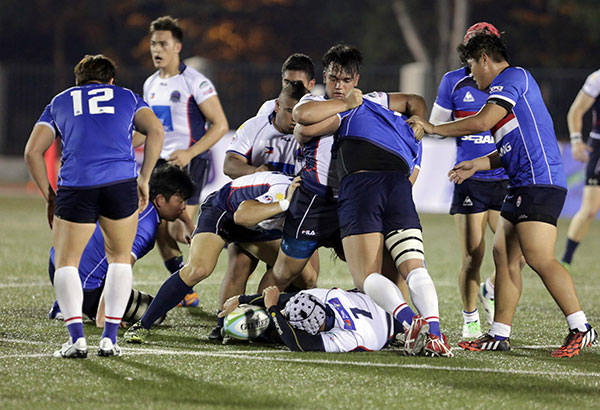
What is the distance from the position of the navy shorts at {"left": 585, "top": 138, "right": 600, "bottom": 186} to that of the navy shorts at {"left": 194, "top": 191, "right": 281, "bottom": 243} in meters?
5.18

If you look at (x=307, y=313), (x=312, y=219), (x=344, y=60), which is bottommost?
(x=307, y=313)

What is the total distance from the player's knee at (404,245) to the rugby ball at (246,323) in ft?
3.11

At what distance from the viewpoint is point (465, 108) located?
24.4ft

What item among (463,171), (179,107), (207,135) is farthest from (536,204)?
(179,107)

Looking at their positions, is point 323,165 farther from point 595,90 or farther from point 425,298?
point 595,90

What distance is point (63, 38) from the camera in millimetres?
36188

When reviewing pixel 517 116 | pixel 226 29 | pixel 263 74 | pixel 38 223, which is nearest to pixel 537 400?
pixel 517 116

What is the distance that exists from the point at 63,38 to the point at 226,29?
617cm

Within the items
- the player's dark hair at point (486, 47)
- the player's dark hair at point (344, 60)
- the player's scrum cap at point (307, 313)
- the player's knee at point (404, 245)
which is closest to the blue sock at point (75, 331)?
the player's scrum cap at point (307, 313)

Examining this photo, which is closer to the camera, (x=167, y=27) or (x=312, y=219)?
(x=312, y=219)

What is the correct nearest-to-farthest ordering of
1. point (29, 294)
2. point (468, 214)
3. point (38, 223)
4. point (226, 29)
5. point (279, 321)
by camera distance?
point (279, 321), point (468, 214), point (29, 294), point (38, 223), point (226, 29)

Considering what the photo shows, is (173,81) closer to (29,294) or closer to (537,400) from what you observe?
(29,294)

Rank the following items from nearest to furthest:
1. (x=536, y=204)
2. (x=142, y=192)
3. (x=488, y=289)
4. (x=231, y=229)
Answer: (x=142, y=192)
(x=536, y=204)
(x=231, y=229)
(x=488, y=289)

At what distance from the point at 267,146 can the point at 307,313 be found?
6.08 feet
